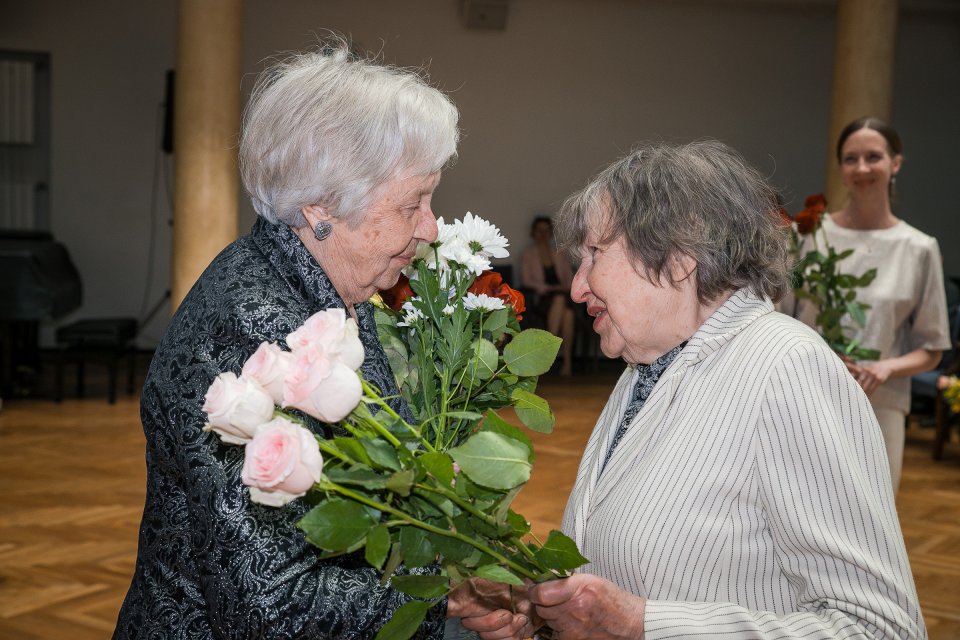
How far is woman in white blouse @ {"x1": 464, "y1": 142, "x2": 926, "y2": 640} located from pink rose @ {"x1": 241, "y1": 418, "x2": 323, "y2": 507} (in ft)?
1.38

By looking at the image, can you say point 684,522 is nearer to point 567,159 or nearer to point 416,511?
point 416,511

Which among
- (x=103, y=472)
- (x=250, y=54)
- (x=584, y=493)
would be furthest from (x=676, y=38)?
(x=584, y=493)

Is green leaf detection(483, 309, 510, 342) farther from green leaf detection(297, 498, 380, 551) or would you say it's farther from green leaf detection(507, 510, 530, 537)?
green leaf detection(297, 498, 380, 551)

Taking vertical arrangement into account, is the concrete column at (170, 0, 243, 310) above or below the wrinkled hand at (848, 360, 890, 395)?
above

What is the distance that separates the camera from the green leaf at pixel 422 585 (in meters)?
1.15

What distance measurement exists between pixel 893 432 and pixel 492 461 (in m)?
2.67

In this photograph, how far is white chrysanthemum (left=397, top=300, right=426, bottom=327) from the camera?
1591mm

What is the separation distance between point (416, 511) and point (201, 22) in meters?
6.84

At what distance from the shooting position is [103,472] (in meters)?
5.82

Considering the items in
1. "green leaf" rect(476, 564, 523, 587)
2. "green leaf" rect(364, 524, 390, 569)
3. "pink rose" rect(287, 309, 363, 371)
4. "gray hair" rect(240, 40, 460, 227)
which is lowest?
"green leaf" rect(476, 564, 523, 587)

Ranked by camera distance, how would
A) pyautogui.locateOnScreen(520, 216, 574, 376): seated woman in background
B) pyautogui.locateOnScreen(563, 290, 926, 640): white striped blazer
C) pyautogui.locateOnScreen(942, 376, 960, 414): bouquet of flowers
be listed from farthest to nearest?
pyautogui.locateOnScreen(520, 216, 574, 376): seated woman in background < pyautogui.locateOnScreen(942, 376, 960, 414): bouquet of flowers < pyautogui.locateOnScreen(563, 290, 926, 640): white striped blazer

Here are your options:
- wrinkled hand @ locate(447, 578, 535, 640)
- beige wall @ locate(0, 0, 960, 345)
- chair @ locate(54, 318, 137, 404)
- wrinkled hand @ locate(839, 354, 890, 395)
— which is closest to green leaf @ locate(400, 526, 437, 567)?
wrinkled hand @ locate(447, 578, 535, 640)

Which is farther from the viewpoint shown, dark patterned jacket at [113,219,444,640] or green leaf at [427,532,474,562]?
dark patterned jacket at [113,219,444,640]

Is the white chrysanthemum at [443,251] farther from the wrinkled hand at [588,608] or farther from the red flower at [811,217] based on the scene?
the red flower at [811,217]
